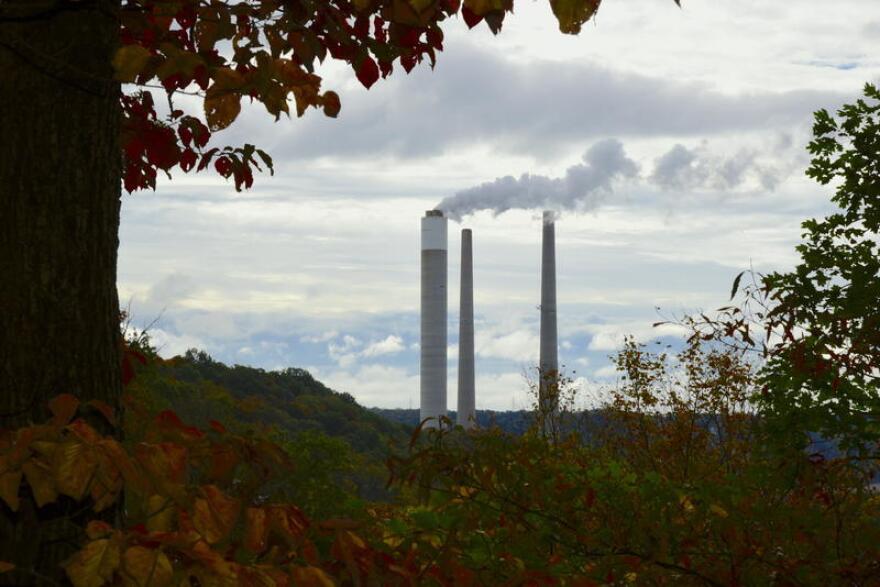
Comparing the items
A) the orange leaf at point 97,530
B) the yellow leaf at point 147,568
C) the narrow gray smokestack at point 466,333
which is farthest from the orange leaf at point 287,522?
the narrow gray smokestack at point 466,333

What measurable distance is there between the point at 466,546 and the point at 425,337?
5145 centimetres

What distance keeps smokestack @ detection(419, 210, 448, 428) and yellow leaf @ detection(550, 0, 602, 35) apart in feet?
173

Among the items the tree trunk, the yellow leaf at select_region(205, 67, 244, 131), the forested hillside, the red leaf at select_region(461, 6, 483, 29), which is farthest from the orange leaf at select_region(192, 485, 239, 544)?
the forested hillside

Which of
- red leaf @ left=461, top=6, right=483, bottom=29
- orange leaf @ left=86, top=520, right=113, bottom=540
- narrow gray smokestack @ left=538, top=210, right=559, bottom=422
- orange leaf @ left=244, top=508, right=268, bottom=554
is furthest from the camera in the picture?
narrow gray smokestack @ left=538, top=210, right=559, bottom=422

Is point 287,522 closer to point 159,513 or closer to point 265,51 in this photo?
point 159,513

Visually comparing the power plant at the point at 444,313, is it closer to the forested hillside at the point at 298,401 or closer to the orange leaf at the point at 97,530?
the forested hillside at the point at 298,401

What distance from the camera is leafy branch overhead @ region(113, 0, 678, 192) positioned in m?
3.68

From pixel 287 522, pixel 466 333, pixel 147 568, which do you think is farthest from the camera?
pixel 466 333

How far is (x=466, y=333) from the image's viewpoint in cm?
5572

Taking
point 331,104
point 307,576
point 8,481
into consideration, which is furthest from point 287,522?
point 331,104

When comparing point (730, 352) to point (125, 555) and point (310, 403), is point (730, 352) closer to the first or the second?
point (125, 555)

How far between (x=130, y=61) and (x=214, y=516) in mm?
1737

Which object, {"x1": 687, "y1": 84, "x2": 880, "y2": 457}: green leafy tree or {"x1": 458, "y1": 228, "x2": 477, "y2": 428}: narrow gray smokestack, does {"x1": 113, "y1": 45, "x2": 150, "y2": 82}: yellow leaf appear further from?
{"x1": 458, "y1": 228, "x2": 477, "y2": 428}: narrow gray smokestack

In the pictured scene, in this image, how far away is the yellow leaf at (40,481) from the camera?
104 inches
